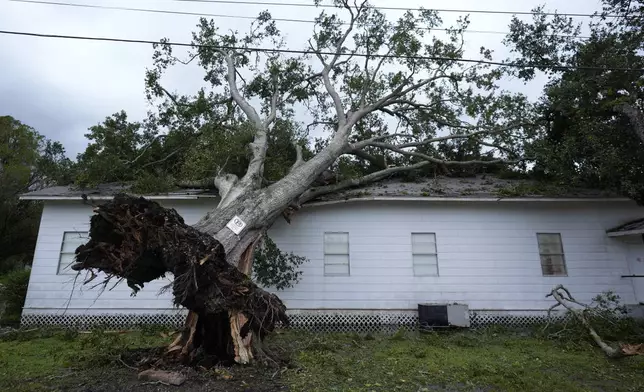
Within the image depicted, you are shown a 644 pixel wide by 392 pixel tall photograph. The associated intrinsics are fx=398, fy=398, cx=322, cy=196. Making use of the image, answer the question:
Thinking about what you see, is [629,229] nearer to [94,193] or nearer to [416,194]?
[416,194]

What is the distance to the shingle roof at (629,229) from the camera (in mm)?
10016

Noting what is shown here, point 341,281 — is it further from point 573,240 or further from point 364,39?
point 364,39

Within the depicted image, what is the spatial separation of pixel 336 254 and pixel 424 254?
2385 millimetres

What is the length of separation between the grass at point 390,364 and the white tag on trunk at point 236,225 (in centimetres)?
224

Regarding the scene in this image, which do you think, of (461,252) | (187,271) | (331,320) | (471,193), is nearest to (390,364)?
(187,271)

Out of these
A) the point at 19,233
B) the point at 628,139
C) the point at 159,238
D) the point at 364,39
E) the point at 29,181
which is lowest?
the point at 159,238

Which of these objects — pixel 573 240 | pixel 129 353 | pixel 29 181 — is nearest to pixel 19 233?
pixel 29 181

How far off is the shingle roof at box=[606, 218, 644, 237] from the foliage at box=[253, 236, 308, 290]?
868cm

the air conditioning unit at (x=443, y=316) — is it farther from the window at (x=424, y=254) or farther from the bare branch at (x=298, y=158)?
the bare branch at (x=298, y=158)

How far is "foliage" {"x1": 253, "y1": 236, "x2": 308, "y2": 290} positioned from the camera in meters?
10.1

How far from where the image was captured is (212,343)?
20.1ft

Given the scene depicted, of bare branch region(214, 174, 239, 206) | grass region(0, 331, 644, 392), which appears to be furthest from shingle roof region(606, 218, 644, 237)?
bare branch region(214, 174, 239, 206)

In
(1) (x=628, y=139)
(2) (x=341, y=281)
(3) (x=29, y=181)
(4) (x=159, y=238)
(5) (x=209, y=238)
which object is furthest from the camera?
(3) (x=29, y=181)

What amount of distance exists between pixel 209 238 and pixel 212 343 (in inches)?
67.7
